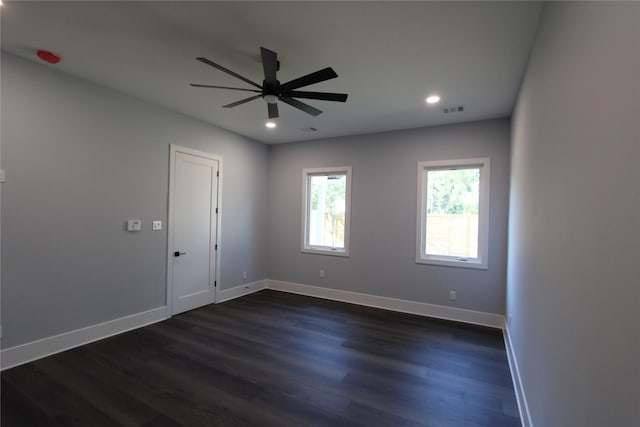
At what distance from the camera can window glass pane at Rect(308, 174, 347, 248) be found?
523 cm

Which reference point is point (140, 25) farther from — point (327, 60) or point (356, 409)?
point (356, 409)

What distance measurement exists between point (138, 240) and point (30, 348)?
139 cm

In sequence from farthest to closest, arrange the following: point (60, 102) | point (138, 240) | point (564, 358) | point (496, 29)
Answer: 1. point (138, 240)
2. point (60, 102)
3. point (496, 29)
4. point (564, 358)

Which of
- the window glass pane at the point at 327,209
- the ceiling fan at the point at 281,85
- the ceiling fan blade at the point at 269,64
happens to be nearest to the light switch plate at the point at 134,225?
the ceiling fan at the point at 281,85

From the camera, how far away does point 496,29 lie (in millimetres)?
2129

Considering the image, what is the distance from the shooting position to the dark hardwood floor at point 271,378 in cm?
210

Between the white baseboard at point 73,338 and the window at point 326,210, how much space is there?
2.66 metres

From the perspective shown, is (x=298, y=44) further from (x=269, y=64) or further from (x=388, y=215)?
(x=388, y=215)

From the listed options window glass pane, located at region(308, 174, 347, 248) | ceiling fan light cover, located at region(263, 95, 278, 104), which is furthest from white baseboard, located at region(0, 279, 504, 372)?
ceiling fan light cover, located at region(263, 95, 278, 104)

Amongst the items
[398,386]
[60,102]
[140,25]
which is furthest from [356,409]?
[60,102]

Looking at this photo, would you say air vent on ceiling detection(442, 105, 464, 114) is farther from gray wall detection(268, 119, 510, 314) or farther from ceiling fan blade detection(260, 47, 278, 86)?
ceiling fan blade detection(260, 47, 278, 86)

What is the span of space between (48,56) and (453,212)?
4962 mm

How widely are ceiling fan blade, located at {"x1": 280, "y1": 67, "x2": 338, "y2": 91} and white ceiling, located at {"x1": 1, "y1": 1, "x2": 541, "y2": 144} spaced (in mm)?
319

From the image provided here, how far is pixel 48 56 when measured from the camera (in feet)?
8.58
